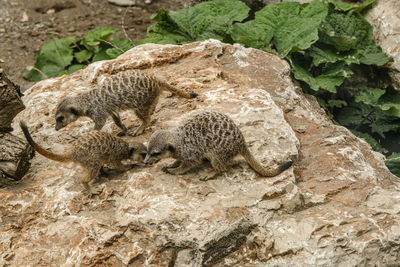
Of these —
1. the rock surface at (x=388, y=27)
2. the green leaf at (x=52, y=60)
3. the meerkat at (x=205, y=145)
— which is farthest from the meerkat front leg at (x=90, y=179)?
the rock surface at (x=388, y=27)

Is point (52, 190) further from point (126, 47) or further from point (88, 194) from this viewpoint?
point (126, 47)

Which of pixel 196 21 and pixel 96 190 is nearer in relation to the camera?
pixel 96 190

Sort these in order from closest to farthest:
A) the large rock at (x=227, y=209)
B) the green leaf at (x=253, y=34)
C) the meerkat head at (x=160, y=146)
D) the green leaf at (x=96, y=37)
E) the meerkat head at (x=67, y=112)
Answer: the large rock at (x=227, y=209), the meerkat head at (x=160, y=146), the meerkat head at (x=67, y=112), the green leaf at (x=253, y=34), the green leaf at (x=96, y=37)

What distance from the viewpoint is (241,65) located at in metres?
5.06

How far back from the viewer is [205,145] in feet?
11.5

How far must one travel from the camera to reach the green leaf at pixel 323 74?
209 inches

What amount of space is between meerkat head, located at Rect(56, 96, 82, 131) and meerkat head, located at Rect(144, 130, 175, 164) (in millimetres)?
1016

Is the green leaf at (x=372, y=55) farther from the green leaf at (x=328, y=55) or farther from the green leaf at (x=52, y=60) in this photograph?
the green leaf at (x=52, y=60)

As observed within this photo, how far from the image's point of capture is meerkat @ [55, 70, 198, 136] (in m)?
4.09

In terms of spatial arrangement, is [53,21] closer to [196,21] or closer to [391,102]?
[196,21]

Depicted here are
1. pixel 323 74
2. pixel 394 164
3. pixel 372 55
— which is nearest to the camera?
pixel 394 164

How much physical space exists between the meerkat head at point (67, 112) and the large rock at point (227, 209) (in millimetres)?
191

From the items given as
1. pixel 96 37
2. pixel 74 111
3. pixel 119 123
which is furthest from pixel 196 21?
pixel 74 111

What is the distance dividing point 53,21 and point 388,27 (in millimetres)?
5776
